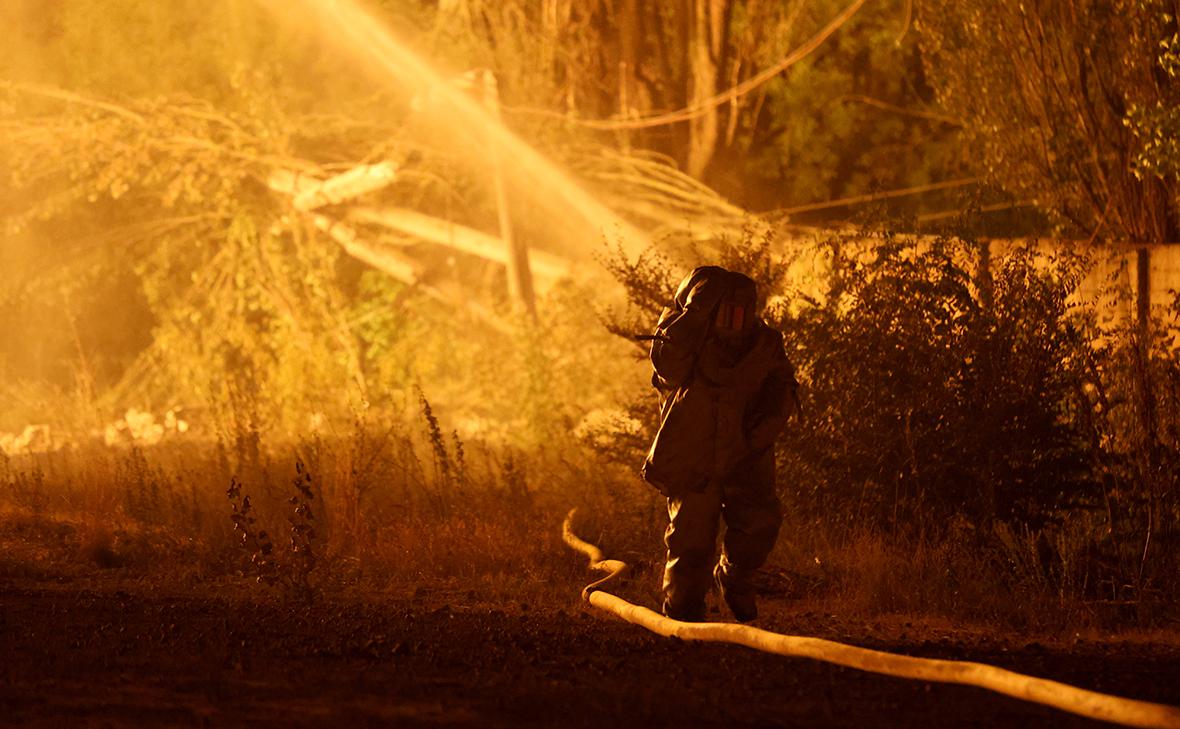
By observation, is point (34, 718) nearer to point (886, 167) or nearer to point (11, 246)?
point (11, 246)

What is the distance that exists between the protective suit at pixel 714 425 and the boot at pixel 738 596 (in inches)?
1.9

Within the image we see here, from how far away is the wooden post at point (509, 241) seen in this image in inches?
590

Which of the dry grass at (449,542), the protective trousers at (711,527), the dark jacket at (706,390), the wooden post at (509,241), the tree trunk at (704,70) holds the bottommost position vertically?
the dry grass at (449,542)

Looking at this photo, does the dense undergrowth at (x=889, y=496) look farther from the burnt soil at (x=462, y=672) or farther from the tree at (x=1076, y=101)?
the tree at (x=1076, y=101)

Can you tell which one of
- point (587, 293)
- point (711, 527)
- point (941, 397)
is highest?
point (587, 293)

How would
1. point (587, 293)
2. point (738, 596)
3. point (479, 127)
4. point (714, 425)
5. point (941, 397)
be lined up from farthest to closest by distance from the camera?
point (479, 127) < point (587, 293) < point (941, 397) < point (738, 596) < point (714, 425)

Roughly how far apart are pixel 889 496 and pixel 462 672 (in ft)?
12.7

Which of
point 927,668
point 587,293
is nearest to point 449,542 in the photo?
point 927,668

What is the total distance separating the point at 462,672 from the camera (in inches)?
205

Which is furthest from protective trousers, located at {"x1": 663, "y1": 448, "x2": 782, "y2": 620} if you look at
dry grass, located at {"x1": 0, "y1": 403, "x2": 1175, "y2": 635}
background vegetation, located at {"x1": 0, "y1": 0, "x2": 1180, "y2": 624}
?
background vegetation, located at {"x1": 0, "y1": 0, "x2": 1180, "y2": 624}

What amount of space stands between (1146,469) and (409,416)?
30.8 feet

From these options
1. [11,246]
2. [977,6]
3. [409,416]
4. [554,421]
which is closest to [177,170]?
[11,246]

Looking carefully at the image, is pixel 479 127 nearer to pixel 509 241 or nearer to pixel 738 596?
pixel 509 241

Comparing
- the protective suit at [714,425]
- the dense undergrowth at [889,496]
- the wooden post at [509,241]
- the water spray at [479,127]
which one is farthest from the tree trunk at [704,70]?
the protective suit at [714,425]
